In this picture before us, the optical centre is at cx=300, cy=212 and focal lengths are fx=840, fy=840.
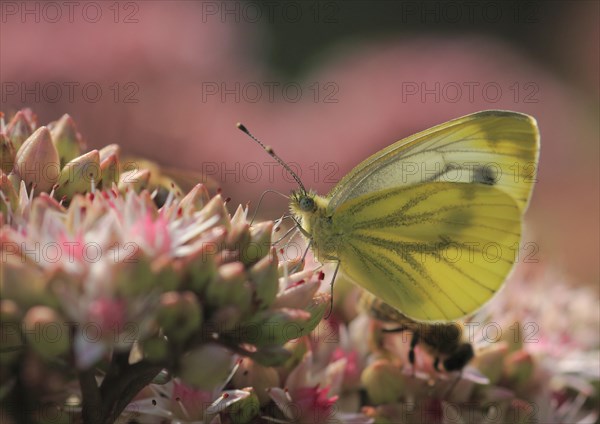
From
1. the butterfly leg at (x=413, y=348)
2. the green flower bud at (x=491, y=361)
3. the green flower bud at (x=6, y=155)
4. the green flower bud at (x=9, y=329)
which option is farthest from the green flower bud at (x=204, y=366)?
the green flower bud at (x=491, y=361)

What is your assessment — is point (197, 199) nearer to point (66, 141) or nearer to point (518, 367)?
point (66, 141)

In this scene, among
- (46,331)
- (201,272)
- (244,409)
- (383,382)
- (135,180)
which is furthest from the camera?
(383,382)

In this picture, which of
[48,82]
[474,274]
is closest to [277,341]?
[474,274]

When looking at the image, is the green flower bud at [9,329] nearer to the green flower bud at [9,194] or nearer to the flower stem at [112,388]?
the flower stem at [112,388]

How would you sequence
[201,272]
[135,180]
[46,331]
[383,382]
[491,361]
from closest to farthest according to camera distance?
[46,331]
[201,272]
[135,180]
[383,382]
[491,361]

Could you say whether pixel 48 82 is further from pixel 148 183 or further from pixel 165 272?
pixel 165 272

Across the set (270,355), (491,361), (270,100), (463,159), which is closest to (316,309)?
(270,355)
